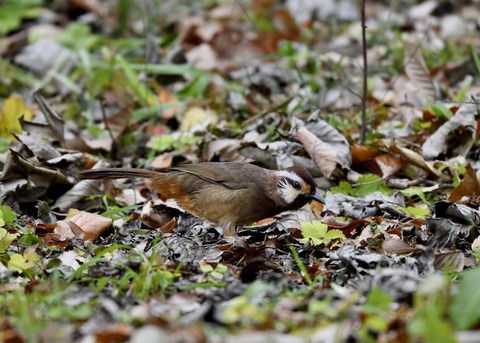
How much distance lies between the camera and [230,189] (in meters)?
4.95

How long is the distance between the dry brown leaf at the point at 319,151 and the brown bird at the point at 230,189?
0.84 feet

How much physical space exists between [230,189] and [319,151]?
674mm

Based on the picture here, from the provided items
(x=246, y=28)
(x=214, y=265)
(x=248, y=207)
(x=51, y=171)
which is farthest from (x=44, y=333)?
(x=246, y=28)

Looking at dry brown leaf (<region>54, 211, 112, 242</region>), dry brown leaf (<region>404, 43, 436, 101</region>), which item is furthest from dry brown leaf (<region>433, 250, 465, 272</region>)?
dry brown leaf (<region>404, 43, 436, 101</region>)

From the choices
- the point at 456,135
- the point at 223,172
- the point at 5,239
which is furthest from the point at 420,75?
the point at 5,239

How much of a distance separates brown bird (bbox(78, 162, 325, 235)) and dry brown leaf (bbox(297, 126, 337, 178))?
10.0 inches

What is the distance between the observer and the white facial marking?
4.83 m

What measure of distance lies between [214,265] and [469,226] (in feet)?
4.73

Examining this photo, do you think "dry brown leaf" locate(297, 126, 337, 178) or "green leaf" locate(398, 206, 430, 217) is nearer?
"green leaf" locate(398, 206, 430, 217)

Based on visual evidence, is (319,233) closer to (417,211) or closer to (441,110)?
(417,211)

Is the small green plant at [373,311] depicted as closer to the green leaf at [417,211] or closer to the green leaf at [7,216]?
the green leaf at [417,211]

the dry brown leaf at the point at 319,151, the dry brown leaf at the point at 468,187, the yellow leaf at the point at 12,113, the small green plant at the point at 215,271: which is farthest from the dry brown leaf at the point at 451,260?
the yellow leaf at the point at 12,113

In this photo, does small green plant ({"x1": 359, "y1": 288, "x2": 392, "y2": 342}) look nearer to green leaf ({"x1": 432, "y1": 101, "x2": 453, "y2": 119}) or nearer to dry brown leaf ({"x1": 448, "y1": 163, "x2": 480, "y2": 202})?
dry brown leaf ({"x1": 448, "y1": 163, "x2": 480, "y2": 202})

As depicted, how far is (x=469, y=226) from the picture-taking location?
14.0 feet
